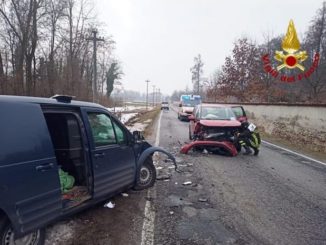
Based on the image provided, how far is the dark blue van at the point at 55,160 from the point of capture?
3.32 meters

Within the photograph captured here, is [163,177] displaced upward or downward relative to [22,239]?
downward

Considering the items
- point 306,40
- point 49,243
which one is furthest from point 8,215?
point 306,40

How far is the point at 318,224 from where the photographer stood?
4910mm

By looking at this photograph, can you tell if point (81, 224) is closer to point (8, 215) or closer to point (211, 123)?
point (8, 215)

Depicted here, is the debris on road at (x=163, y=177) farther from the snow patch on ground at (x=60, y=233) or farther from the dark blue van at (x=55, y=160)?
the snow patch on ground at (x=60, y=233)

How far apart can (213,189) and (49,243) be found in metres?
3.63

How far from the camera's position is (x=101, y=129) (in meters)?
5.23

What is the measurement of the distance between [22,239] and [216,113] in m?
10.1

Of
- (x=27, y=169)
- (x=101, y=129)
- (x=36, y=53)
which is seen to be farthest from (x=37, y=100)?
(x=36, y=53)

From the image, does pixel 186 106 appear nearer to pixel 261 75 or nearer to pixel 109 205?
pixel 261 75

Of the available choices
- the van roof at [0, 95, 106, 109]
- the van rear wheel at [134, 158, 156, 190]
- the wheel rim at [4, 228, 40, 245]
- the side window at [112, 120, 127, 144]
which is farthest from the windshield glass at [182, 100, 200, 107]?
the wheel rim at [4, 228, 40, 245]

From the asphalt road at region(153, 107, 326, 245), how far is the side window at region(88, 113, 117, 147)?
1.41 meters

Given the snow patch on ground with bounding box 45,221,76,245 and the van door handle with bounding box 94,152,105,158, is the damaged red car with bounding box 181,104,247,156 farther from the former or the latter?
the snow patch on ground with bounding box 45,221,76,245

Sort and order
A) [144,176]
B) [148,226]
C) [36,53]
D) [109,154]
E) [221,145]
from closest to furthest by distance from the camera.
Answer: [148,226] → [109,154] → [144,176] → [221,145] → [36,53]
